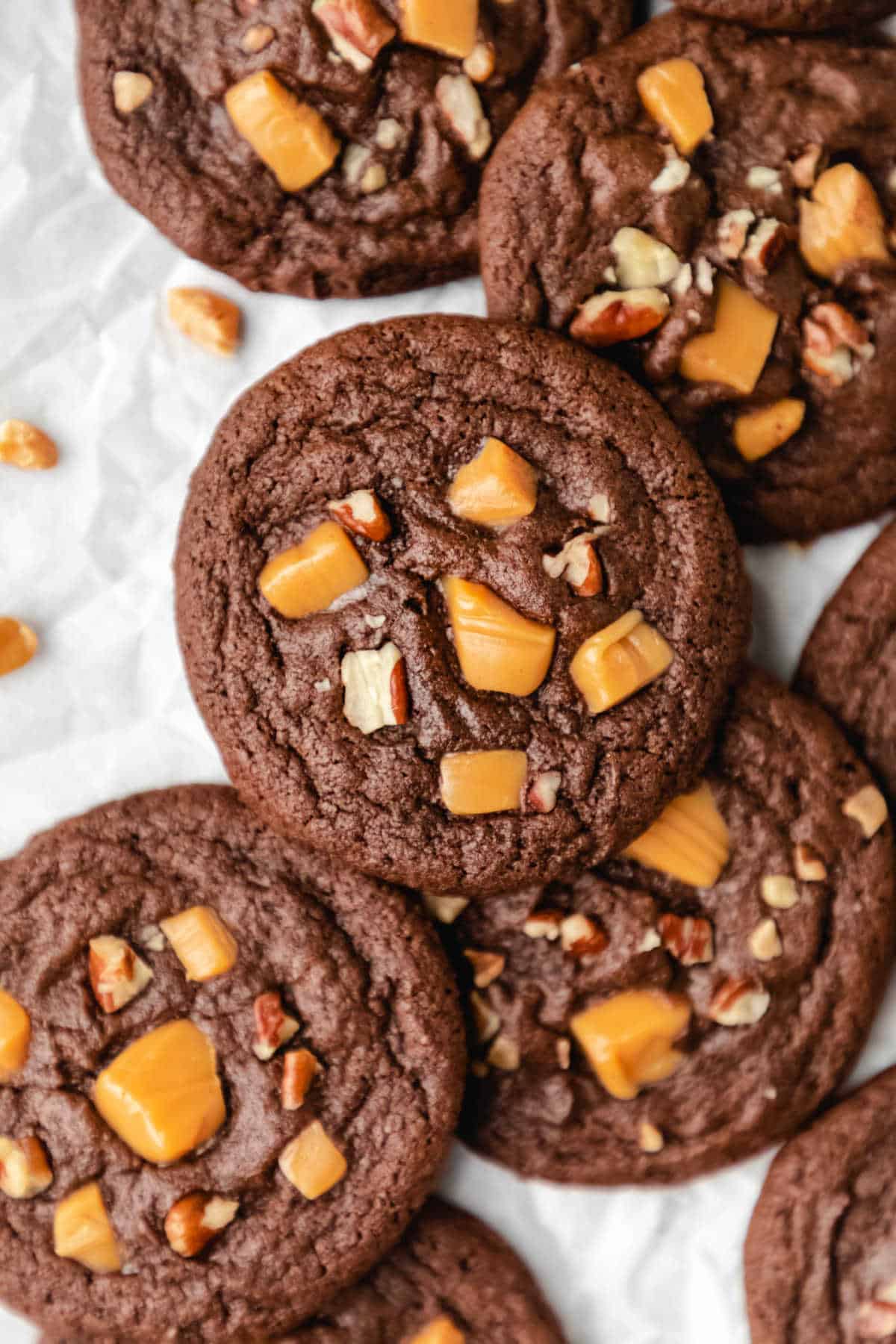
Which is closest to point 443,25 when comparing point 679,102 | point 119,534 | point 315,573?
point 679,102

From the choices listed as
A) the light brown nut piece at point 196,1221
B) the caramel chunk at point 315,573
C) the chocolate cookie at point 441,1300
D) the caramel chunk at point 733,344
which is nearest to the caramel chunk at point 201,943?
the light brown nut piece at point 196,1221

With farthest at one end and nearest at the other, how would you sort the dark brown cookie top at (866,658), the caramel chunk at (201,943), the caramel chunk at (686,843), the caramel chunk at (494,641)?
the dark brown cookie top at (866,658) < the caramel chunk at (686,843) < the caramel chunk at (201,943) < the caramel chunk at (494,641)

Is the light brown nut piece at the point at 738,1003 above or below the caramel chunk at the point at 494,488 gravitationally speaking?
below

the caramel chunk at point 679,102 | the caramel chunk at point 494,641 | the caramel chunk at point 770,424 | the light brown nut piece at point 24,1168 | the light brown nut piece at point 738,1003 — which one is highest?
the caramel chunk at point 679,102

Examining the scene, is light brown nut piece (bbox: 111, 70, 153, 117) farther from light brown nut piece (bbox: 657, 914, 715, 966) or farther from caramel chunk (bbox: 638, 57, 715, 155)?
light brown nut piece (bbox: 657, 914, 715, 966)

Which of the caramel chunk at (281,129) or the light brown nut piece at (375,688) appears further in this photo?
the caramel chunk at (281,129)

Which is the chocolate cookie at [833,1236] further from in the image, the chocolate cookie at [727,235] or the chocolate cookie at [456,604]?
the chocolate cookie at [727,235]
